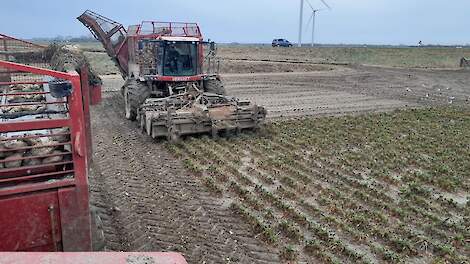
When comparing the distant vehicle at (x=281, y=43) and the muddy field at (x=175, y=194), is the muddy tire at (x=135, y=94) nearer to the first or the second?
the muddy field at (x=175, y=194)

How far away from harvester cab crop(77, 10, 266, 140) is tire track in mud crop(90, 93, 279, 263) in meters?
0.96

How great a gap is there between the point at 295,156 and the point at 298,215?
9.68ft

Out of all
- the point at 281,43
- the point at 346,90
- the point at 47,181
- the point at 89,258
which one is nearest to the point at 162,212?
the point at 47,181

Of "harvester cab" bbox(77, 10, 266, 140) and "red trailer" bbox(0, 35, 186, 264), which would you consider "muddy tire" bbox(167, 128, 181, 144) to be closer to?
"harvester cab" bbox(77, 10, 266, 140)

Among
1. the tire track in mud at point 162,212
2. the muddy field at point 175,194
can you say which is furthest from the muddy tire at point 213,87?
the tire track in mud at point 162,212

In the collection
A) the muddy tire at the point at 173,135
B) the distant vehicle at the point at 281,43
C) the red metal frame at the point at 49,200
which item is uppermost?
the distant vehicle at the point at 281,43

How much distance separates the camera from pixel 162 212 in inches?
241

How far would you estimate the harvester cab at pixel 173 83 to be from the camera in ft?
32.5

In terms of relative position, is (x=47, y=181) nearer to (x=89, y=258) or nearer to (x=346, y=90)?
(x=89, y=258)

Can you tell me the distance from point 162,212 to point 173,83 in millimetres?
6507

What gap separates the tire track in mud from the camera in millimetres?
5129

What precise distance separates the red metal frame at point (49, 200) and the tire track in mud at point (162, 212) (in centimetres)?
160

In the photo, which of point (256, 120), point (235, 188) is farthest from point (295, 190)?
point (256, 120)

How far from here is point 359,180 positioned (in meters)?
7.48
